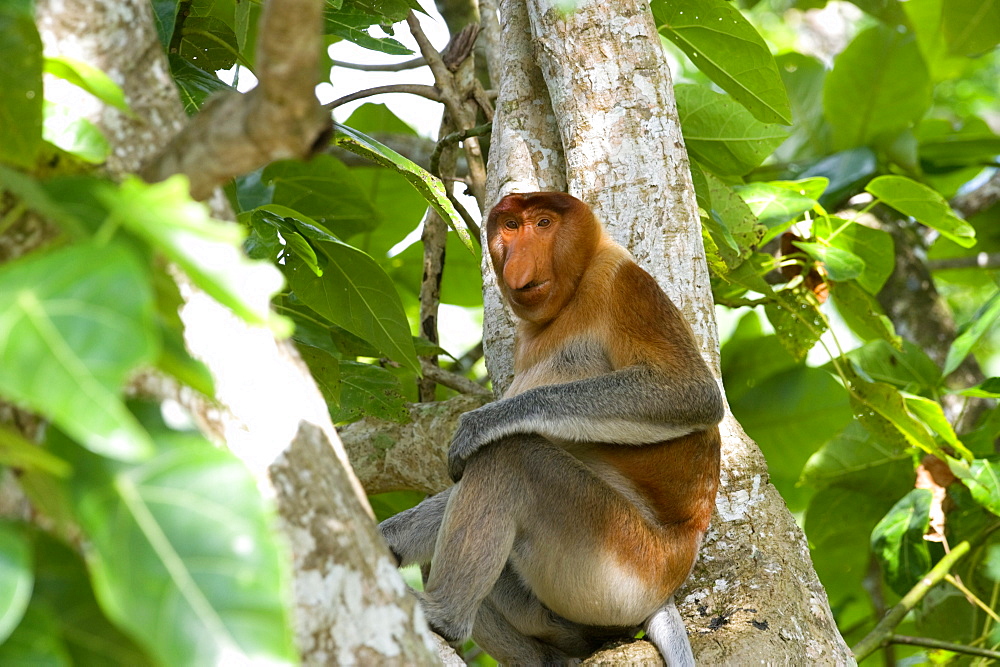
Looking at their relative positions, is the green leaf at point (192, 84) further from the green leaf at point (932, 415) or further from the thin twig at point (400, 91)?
the green leaf at point (932, 415)

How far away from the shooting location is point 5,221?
988mm

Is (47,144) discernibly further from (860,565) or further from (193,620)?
(860,565)

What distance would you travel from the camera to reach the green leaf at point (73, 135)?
3.48 ft

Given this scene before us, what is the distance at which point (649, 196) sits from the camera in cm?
286

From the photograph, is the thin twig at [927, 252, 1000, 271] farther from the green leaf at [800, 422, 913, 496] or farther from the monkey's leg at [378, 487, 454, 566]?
the monkey's leg at [378, 487, 454, 566]

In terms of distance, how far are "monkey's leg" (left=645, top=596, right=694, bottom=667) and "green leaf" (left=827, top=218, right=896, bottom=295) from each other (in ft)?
6.57

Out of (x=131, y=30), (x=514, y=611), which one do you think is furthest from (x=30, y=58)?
(x=514, y=611)

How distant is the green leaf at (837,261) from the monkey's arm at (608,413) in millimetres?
1064

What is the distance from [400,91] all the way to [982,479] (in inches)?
99.1

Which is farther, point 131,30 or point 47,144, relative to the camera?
point 131,30

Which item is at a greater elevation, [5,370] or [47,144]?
[47,144]

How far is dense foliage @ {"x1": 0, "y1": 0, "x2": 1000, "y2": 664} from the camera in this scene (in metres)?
0.74

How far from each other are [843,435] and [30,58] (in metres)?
3.56

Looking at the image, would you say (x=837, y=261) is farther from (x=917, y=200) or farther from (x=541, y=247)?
(x=541, y=247)
